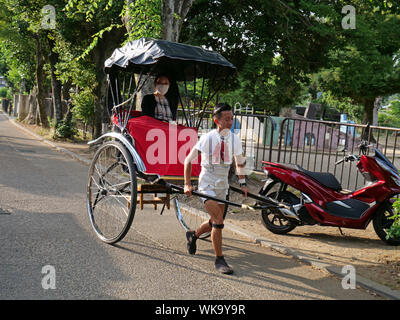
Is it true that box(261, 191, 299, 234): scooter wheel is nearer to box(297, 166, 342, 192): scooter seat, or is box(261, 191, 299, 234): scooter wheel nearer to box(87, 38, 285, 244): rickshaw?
box(297, 166, 342, 192): scooter seat

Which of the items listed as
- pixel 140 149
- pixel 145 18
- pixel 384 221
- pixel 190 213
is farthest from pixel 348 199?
pixel 145 18

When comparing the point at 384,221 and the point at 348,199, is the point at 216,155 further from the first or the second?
the point at 384,221

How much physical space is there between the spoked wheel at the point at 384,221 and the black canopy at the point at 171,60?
9.31 ft

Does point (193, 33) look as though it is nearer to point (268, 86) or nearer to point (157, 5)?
point (268, 86)

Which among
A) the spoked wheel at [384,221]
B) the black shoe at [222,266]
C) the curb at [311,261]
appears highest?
the spoked wheel at [384,221]

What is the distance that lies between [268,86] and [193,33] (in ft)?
11.0

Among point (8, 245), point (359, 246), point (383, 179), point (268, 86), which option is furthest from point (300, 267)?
point (268, 86)

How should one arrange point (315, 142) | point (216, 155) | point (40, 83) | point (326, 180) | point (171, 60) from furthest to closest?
point (40, 83) < point (315, 142) < point (326, 180) < point (171, 60) < point (216, 155)

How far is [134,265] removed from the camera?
4824 mm

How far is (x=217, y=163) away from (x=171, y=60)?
1.68 meters

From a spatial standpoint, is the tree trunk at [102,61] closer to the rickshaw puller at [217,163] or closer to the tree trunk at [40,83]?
the tree trunk at [40,83]

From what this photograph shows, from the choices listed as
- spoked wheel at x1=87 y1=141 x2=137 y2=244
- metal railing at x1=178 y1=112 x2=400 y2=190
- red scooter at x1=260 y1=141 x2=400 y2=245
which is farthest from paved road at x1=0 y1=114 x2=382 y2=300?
metal railing at x1=178 y1=112 x2=400 y2=190

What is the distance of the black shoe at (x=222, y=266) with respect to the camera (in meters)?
4.76

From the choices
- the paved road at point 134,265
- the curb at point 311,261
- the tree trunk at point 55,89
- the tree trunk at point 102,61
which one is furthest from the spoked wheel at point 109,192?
the tree trunk at point 55,89
